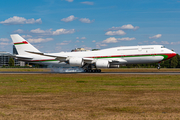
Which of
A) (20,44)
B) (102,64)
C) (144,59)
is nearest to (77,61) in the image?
(102,64)

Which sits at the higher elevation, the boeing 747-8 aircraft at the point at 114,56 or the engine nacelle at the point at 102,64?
the boeing 747-8 aircraft at the point at 114,56

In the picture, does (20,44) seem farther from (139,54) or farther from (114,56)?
(139,54)

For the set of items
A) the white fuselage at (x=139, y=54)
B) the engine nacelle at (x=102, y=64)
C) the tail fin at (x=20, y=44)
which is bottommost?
the engine nacelle at (x=102, y=64)

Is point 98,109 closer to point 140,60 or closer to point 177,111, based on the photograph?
point 177,111

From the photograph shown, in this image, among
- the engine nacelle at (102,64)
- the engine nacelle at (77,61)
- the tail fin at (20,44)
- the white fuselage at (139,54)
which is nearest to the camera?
the engine nacelle at (102,64)

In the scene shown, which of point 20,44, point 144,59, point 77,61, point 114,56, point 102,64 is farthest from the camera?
point 20,44

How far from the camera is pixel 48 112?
9305mm

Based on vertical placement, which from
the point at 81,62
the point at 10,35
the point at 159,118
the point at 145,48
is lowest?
the point at 159,118

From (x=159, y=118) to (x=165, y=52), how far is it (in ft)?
110

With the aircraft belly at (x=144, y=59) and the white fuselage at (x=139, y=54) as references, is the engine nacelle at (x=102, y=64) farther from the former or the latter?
the aircraft belly at (x=144, y=59)

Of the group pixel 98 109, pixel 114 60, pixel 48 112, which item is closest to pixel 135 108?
pixel 98 109

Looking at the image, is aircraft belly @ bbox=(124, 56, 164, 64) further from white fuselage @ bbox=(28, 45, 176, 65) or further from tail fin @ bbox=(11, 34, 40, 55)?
tail fin @ bbox=(11, 34, 40, 55)

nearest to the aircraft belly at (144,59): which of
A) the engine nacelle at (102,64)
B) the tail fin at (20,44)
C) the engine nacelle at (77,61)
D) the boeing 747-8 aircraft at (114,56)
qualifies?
the boeing 747-8 aircraft at (114,56)

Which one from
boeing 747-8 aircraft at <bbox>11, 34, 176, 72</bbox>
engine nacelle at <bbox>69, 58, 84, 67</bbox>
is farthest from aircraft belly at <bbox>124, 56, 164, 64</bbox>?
A: engine nacelle at <bbox>69, 58, 84, 67</bbox>
